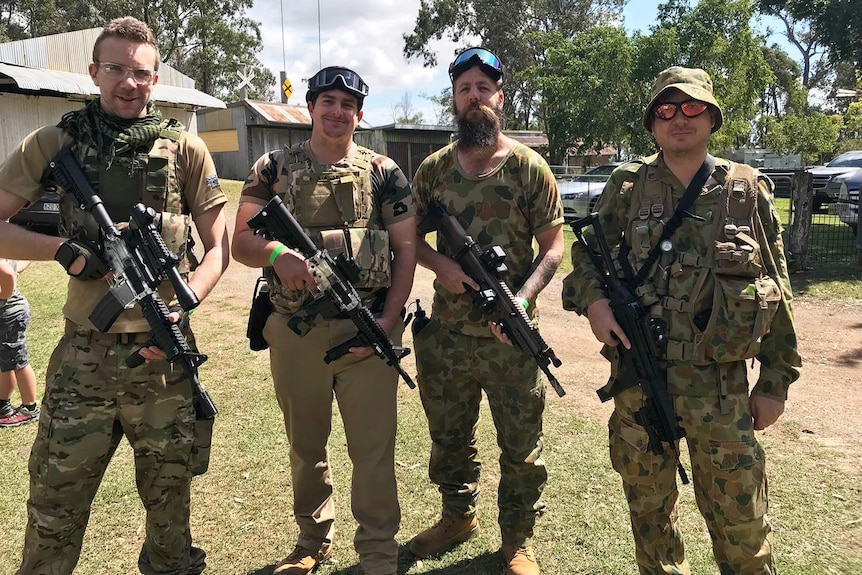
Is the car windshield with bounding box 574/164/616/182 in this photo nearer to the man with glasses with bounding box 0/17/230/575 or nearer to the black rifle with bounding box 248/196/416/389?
the black rifle with bounding box 248/196/416/389

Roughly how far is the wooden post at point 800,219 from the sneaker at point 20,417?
10.1 m

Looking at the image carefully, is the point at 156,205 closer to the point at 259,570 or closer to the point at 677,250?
the point at 259,570

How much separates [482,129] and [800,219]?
8305 millimetres

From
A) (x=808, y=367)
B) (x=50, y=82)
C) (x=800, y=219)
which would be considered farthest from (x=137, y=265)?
(x=50, y=82)

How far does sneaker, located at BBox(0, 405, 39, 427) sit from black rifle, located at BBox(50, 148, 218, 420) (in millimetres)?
3045

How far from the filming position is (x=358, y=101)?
2.93 m

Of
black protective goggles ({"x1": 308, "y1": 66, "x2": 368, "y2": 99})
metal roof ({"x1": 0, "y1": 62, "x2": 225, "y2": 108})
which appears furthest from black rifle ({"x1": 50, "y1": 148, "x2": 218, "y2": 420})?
metal roof ({"x1": 0, "y1": 62, "x2": 225, "y2": 108})

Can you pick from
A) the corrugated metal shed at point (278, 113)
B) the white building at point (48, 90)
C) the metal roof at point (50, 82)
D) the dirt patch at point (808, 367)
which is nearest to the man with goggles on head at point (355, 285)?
the dirt patch at point (808, 367)

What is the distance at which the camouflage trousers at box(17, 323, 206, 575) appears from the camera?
2512 mm

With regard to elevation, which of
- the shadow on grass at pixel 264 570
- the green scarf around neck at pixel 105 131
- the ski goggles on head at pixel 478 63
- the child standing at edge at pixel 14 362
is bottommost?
the shadow on grass at pixel 264 570

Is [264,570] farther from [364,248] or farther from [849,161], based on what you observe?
[849,161]

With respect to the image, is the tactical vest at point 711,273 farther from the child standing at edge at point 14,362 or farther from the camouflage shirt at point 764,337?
the child standing at edge at point 14,362

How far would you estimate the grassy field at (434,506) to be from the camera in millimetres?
3246

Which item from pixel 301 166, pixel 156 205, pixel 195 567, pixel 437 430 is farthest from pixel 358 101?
pixel 195 567
